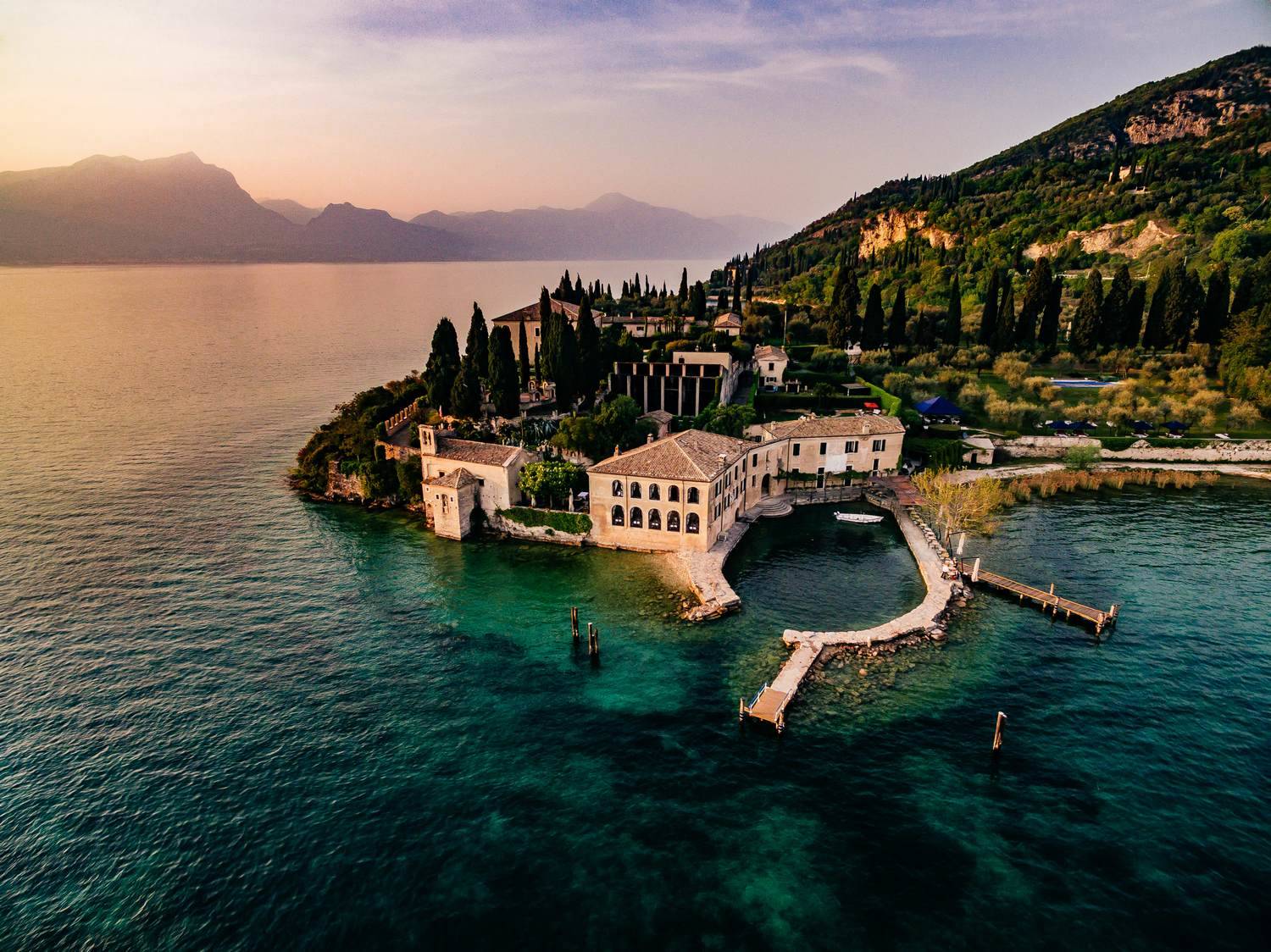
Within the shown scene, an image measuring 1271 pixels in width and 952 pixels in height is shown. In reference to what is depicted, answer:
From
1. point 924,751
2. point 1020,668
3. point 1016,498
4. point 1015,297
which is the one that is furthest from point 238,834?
point 1015,297

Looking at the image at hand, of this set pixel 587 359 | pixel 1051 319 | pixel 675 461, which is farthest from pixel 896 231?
pixel 675 461

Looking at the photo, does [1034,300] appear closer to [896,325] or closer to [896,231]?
[896,325]

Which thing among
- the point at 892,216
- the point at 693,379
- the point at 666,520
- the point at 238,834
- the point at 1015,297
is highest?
the point at 892,216

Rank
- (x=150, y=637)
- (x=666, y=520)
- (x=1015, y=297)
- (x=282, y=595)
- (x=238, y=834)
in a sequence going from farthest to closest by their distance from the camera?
1. (x=1015, y=297)
2. (x=666, y=520)
3. (x=282, y=595)
4. (x=150, y=637)
5. (x=238, y=834)

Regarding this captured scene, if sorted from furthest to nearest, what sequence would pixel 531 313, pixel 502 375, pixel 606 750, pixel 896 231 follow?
pixel 896 231
pixel 531 313
pixel 502 375
pixel 606 750

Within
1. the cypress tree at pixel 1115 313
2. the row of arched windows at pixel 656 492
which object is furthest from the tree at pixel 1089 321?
the row of arched windows at pixel 656 492

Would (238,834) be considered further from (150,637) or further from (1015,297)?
(1015,297)
